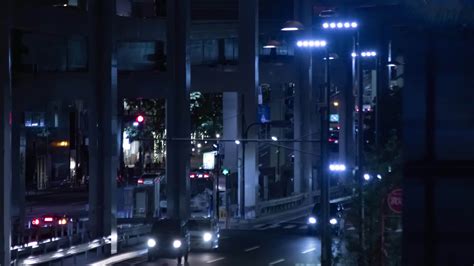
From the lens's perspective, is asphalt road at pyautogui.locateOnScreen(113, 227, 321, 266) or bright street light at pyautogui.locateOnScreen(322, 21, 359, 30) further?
asphalt road at pyautogui.locateOnScreen(113, 227, 321, 266)

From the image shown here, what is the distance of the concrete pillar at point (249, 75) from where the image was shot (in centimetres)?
5784

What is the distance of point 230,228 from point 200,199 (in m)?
3.51

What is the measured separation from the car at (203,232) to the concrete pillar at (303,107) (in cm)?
2628

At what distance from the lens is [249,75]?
58094 millimetres

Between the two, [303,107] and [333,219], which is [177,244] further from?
[303,107]

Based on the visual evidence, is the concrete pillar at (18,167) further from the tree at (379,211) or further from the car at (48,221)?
the tree at (379,211)

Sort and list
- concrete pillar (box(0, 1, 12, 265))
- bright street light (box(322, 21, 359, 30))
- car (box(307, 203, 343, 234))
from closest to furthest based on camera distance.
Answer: bright street light (box(322, 21, 359, 30))
concrete pillar (box(0, 1, 12, 265))
car (box(307, 203, 343, 234))

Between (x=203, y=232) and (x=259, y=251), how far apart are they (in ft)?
11.1

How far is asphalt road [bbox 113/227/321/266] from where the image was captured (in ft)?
122

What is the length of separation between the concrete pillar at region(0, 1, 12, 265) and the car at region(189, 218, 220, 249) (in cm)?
1253

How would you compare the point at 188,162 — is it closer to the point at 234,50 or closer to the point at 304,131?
the point at 304,131

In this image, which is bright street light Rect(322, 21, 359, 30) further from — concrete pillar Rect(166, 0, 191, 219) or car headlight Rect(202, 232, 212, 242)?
concrete pillar Rect(166, 0, 191, 219)

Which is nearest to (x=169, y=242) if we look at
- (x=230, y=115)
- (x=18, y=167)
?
(x=18, y=167)

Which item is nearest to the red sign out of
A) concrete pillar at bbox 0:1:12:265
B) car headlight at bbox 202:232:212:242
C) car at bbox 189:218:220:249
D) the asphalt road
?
concrete pillar at bbox 0:1:12:265
